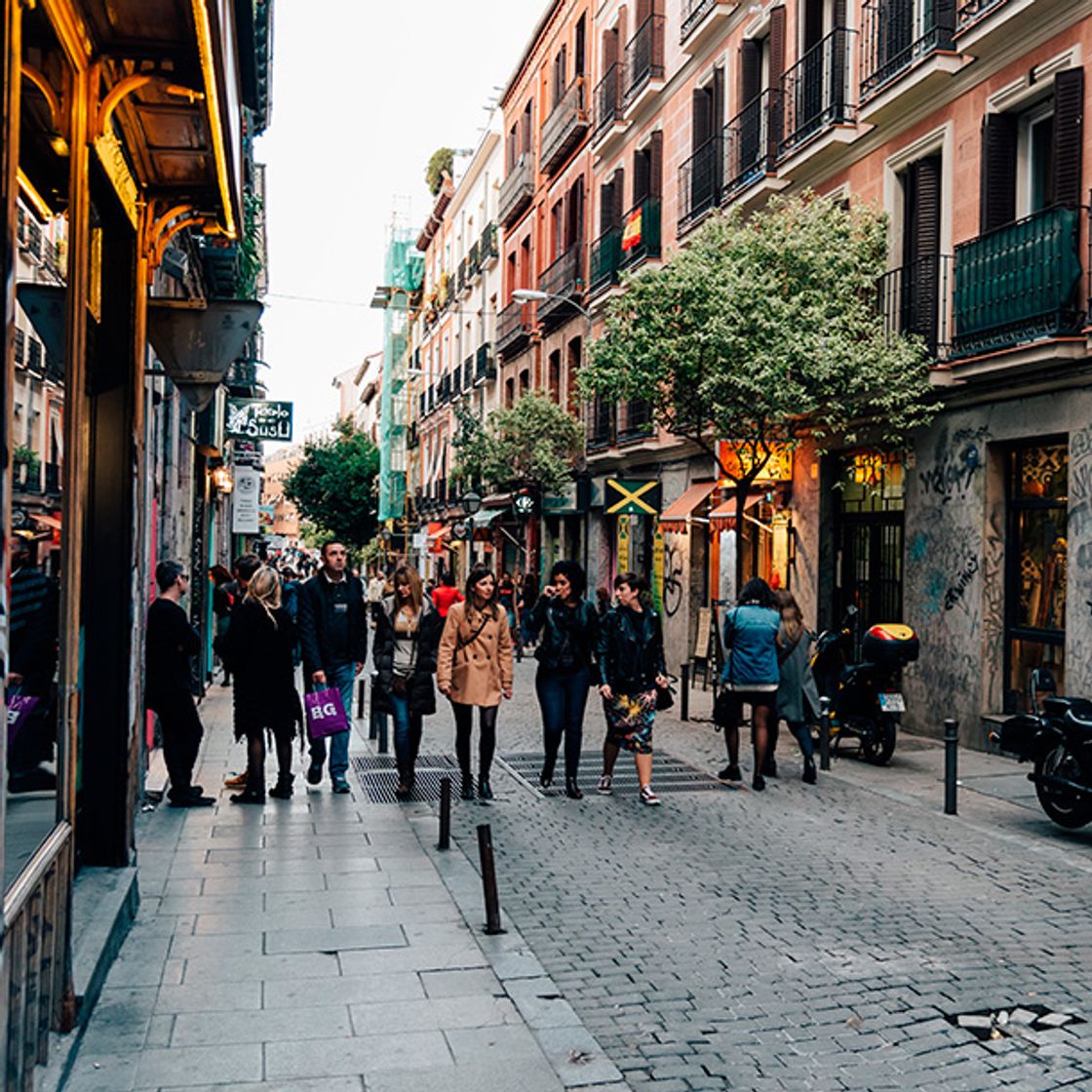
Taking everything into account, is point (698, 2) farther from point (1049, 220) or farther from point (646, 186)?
point (1049, 220)

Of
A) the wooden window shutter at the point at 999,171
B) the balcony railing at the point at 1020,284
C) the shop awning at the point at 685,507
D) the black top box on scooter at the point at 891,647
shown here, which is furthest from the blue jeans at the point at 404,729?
the shop awning at the point at 685,507

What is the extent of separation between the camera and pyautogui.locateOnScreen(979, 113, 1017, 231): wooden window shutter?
44.7 feet

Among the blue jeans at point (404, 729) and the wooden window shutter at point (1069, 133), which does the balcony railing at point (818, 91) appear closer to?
the wooden window shutter at point (1069, 133)

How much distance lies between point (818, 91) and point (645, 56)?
8668 millimetres

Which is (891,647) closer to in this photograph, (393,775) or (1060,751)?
(1060,751)

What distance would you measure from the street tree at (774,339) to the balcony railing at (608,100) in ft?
40.1

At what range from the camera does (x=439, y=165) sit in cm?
5491

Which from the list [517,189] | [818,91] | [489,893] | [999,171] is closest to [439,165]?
[517,189]

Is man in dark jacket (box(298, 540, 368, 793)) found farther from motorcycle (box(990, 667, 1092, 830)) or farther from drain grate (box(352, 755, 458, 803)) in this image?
motorcycle (box(990, 667, 1092, 830))

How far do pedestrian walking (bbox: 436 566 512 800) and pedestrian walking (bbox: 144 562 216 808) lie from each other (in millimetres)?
1945

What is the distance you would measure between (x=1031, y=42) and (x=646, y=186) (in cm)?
1368

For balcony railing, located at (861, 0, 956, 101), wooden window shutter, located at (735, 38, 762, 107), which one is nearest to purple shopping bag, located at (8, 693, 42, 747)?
balcony railing, located at (861, 0, 956, 101)

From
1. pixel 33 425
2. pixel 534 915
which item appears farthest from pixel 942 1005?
pixel 33 425

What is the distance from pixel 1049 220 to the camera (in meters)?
12.3
